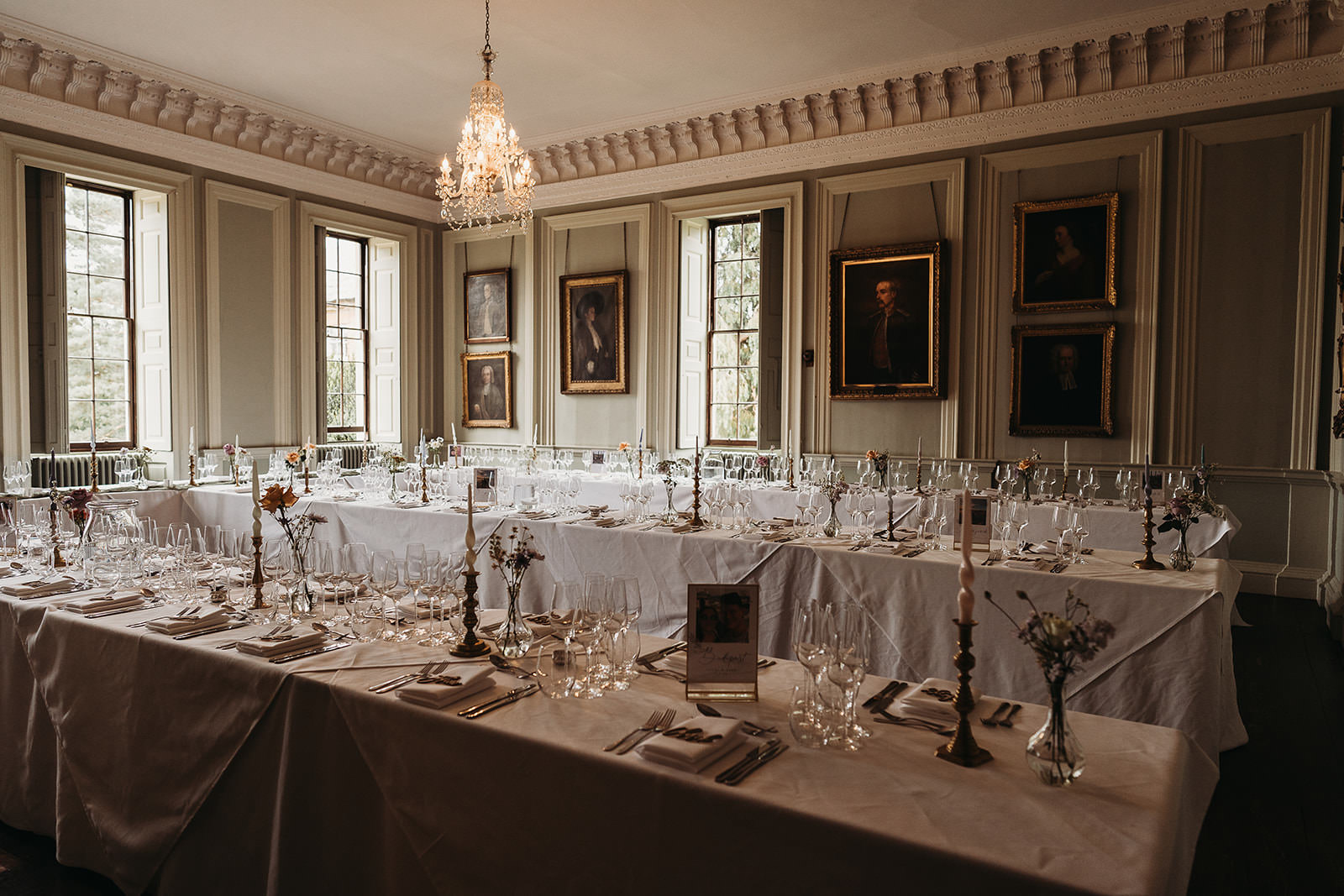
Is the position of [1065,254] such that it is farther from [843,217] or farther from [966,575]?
[966,575]

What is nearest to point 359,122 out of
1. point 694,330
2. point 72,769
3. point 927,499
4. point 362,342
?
point 362,342

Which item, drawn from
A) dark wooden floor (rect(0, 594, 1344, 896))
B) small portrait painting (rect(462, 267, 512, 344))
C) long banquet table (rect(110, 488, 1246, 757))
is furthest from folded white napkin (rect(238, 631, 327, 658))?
small portrait painting (rect(462, 267, 512, 344))

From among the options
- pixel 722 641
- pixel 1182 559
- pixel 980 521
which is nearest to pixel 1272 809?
pixel 1182 559

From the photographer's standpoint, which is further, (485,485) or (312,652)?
(485,485)

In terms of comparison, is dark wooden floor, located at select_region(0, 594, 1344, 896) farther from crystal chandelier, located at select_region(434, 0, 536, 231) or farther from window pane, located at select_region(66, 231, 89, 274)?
window pane, located at select_region(66, 231, 89, 274)

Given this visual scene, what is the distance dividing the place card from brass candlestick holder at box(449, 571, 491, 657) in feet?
12.5

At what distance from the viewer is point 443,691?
228 cm

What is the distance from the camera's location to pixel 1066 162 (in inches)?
318

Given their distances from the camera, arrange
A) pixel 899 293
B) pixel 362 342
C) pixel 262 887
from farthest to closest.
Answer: pixel 362 342, pixel 899 293, pixel 262 887

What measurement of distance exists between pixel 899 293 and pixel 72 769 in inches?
313

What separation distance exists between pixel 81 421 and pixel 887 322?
334 inches

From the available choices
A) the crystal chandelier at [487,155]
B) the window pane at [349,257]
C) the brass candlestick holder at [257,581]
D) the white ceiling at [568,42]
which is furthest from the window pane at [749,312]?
the brass candlestick holder at [257,581]

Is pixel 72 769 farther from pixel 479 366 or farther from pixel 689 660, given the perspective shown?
pixel 479 366

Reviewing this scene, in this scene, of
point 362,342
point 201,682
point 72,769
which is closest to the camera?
point 201,682
